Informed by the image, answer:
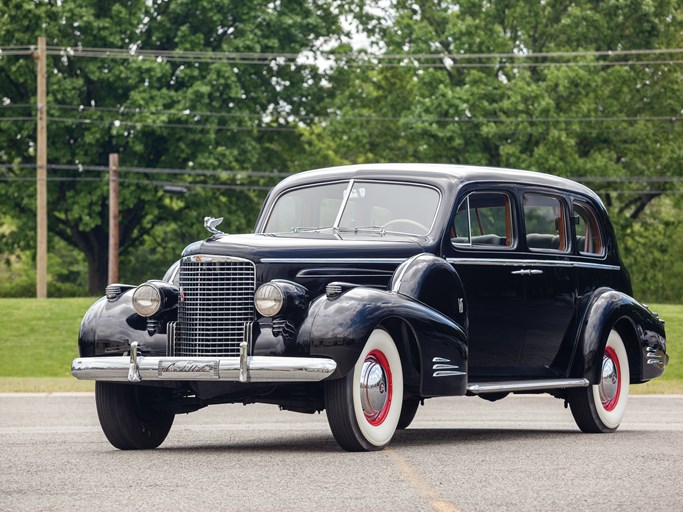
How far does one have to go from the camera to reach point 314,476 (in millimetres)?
8961

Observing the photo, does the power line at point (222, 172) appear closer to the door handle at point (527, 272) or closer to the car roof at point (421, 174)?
the car roof at point (421, 174)

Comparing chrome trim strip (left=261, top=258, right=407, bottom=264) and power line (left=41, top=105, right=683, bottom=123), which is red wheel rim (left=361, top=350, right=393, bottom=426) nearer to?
chrome trim strip (left=261, top=258, right=407, bottom=264)

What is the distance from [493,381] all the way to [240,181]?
40.6 metres

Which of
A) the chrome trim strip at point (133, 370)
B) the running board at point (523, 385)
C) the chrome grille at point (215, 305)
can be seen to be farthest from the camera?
the running board at point (523, 385)

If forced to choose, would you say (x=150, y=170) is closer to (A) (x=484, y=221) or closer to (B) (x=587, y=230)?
(B) (x=587, y=230)

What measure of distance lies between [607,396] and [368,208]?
299 centimetres

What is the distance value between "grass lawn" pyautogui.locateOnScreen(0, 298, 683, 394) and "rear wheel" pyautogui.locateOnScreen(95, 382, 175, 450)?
11.2m

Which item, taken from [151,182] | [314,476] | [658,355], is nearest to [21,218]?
[151,182]

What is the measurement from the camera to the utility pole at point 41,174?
140ft

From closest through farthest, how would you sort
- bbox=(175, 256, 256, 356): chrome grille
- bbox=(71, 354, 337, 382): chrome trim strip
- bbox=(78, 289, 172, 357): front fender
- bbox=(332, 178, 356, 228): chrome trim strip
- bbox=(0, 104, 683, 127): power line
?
bbox=(71, 354, 337, 382): chrome trim strip < bbox=(175, 256, 256, 356): chrome grille < bbox=(78, 289, 172, 357): front fender < bbox=(332, 178, 356, 228): chrome trim strip < bbox=(0, 104, 683, 127): power line

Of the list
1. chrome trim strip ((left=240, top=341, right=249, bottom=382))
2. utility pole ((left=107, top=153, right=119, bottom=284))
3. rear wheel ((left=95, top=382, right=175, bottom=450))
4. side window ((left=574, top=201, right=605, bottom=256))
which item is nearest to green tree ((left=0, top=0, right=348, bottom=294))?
utility pole ((left=107, top=153, right=119, bottom=284))

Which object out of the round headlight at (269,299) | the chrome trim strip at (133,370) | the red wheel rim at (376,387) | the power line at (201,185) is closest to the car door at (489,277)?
the red wheel rim at (376,387)

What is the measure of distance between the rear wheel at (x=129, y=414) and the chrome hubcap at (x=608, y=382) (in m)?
4.10

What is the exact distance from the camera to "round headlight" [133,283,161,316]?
36.2 feet
